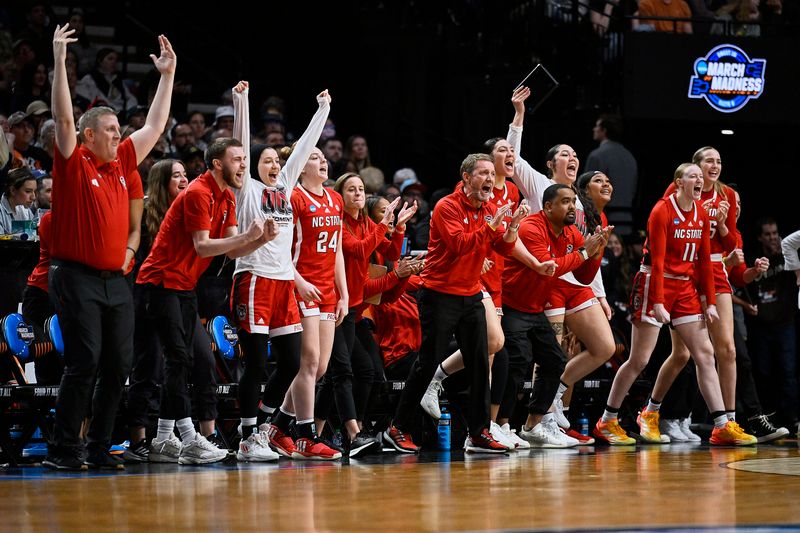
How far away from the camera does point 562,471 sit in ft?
22.9

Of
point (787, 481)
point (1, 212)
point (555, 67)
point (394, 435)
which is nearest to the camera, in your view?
point (787, 481)

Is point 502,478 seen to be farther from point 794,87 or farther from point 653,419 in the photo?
point 794,87

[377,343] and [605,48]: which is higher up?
[605,48]

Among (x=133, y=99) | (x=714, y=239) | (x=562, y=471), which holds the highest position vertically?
(x=133, y=99)

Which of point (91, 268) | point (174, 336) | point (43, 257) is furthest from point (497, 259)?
point (91, 268)

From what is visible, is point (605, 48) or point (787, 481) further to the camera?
point (605, 48)

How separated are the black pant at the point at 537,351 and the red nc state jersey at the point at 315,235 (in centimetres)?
155

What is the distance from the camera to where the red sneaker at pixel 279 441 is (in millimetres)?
7848

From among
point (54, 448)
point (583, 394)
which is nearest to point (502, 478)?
point (54, 448)

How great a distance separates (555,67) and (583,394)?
5.43 metres

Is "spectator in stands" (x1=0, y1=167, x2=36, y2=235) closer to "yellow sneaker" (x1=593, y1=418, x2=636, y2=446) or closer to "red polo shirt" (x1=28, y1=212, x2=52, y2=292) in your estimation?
"red polo shirt" (x1=28, y1=212, x2=52, y2=292)

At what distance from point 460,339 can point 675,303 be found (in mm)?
2175

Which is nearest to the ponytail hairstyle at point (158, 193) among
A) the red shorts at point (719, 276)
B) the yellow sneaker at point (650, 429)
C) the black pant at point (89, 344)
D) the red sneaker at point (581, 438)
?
the black pant at point (89, 344)

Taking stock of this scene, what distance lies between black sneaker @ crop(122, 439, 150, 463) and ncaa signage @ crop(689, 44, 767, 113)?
27.3 feet
